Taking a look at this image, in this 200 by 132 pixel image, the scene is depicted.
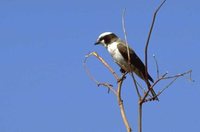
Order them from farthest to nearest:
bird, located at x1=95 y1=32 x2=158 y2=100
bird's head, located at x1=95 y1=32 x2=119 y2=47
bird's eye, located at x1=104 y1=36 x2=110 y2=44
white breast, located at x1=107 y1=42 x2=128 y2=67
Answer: bird's eye, located at x1=104 y1=36 x2=110 y2=44 → bird's head, located at x1=95 y1=32 x2=119 y2=47 → white breast, located at x1=107 y1=42 x2=128 y2=67 → bird, located at x1=95 y1=32 x2=158 y2=100

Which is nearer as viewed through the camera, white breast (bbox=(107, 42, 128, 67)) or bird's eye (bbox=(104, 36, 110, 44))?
white breast (bbox=(107, 42, 128, 67))

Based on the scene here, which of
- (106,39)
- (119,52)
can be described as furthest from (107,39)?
(119,52)

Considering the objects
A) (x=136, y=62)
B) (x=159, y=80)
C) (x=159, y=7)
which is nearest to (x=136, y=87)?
(x=159, y=80)

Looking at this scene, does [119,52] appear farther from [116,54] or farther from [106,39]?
[106,39]

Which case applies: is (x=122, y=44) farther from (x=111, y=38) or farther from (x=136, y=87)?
(x=136, y=87)

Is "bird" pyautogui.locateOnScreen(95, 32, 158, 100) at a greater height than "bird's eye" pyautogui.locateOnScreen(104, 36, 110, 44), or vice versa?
"bird's eye" pyautogui.locateOnScreen(104, 36, 110, 44)

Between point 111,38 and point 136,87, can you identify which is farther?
point 111,38

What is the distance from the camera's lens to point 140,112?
185 cm

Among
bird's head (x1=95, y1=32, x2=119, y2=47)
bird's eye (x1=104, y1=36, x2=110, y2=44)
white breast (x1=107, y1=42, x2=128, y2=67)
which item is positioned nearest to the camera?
white breast (x1=107, y1=42, x2=128, y2=67)

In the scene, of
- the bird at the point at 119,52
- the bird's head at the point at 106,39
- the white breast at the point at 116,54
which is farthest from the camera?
the bird's head at the point at 106,39

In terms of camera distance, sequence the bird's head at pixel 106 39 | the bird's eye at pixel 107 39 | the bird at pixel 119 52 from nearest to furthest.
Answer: the bird at pixel 119 52, the bird's head at pixel 106 39, the bird's eye at pixel 107 39

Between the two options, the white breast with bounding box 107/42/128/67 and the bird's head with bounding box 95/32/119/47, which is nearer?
the white breast with bounding box 107/42/128/67

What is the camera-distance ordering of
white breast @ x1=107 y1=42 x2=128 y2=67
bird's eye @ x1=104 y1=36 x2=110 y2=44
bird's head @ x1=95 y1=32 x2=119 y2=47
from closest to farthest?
white breast @ x1=107 y1=42 x2=128 y2=67 < bird's head @ x1=95 y1=32 x2=119 y2=47 < bird's eye @ x1=104 y1=36 x2=110 y2=44

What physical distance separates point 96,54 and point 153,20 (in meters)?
0.77
